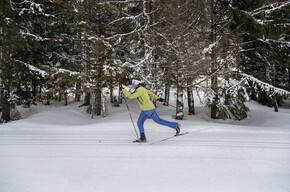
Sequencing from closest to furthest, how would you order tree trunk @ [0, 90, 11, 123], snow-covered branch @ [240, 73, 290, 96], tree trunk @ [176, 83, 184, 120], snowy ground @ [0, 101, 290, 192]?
1. snowy ground @ [0, 101, 290, 192]
2. snow-covered branch @ [240, 73, 290, 96]
3. tree trunk @ [0, 90, 11, 123]
4. tree trunk @ [176, 83, 184, 120]

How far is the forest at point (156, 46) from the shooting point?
9.53 metres

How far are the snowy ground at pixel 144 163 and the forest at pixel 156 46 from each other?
4.41 meters

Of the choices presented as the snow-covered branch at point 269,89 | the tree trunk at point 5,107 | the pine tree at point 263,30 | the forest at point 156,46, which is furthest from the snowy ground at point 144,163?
the pine tree at point 263,30

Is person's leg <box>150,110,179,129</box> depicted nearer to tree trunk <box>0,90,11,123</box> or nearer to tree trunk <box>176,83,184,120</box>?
tree trunk <box>176,83,184,120</box>

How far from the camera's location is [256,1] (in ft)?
32.7

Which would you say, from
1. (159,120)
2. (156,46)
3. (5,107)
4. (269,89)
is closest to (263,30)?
(269,89)

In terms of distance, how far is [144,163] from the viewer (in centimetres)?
389

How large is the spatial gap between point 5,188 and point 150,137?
4.11 m

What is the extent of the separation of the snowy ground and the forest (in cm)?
441

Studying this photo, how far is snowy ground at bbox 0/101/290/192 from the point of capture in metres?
2.97

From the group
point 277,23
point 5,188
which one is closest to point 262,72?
point 277,23

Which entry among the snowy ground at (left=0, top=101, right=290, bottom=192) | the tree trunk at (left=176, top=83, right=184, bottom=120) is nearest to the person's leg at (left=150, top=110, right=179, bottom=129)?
the snowy ground at (left=0, top=101, right=290, bottom=192)

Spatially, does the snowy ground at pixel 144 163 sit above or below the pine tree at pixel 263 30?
below

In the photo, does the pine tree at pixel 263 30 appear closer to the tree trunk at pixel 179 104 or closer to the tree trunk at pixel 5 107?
the tree trunk at pixel 179 104
